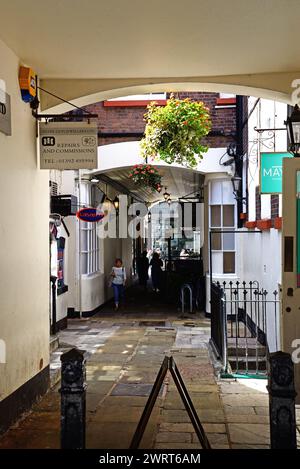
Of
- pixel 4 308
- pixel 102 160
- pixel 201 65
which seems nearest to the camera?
pixel 4 308

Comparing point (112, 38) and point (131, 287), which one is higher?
point (112, 38)

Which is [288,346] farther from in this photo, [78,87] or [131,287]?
[131,287]

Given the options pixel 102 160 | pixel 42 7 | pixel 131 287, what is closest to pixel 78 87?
pixel 42 7

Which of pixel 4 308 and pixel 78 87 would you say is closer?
pixel 4 308

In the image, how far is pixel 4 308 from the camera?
478cm

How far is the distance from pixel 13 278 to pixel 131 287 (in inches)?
622

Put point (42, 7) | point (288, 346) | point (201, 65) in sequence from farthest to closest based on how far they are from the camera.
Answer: point (201, 65) → point (288, 346) → point (42, 7)

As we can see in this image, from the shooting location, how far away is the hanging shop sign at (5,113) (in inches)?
186

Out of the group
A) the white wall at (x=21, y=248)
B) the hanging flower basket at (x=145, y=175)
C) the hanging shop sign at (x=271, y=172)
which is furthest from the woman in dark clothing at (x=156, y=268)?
the white wall at (x=21, y=248)

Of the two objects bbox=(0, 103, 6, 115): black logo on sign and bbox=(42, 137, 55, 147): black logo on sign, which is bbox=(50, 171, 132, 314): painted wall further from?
bbox=(0, 103, 6, 115): black logo on sign

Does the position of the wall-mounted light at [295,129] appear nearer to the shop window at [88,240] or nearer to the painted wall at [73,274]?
the painted wall at [73,274]

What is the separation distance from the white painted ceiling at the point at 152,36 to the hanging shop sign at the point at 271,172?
1495 mm

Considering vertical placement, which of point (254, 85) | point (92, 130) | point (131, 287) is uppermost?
point (254, 85)

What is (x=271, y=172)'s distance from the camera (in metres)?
6.92
